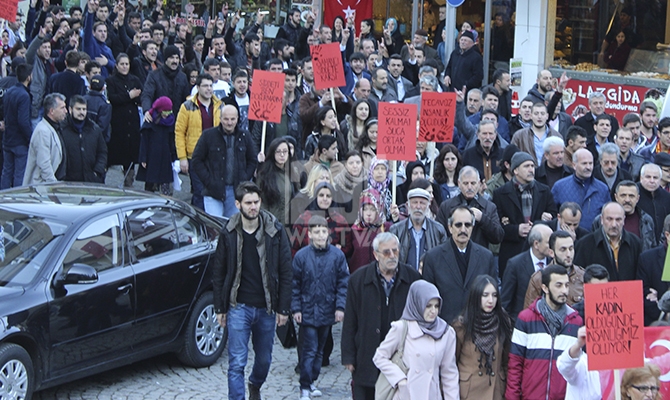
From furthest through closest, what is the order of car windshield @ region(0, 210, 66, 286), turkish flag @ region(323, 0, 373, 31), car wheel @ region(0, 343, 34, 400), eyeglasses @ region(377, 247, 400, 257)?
1. turkish flag @ region(323, 0, 373, 31)
2. car windshield @ region(0, 210, 66, 286)
3. eyeglasses @ region(377, 247, 400, 257)
4. car wheel @ region(0, 343, 34, 400)

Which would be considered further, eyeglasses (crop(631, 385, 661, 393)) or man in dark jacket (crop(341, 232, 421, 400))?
man in dark jacket (crop(341, 232, 421, 400))

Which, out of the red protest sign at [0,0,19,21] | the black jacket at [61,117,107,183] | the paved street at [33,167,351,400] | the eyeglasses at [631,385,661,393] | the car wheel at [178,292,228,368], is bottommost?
the paved street at [33,167,351,400]

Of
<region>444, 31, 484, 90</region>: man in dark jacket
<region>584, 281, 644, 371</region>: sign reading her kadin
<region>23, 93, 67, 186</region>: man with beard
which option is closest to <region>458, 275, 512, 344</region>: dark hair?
<region>584, 281, 644, 371</region>: sign reading her kadin

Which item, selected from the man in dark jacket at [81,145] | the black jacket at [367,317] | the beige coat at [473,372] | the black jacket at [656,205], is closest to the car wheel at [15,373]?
the black jacket at [367,317]

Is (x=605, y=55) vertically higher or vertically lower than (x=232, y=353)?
higher

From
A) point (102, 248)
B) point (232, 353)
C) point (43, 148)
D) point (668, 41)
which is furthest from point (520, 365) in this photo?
point (668, 41)

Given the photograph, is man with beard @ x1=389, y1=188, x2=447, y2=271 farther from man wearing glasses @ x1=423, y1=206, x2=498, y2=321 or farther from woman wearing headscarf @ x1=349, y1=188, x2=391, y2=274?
man wearing glasses @ x1=423, y1=206, x2=498, y2=321

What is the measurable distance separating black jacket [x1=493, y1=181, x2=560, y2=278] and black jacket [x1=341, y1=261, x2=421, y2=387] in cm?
246

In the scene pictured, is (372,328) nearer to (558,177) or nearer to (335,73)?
(558,177)

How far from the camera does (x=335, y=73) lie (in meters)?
13.2

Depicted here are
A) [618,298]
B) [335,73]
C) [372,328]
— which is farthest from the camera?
[335,73]

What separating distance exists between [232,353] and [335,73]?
18.4 feet

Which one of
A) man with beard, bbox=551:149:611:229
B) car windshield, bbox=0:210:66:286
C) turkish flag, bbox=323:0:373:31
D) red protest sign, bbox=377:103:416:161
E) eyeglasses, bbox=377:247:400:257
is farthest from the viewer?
turkish flag, bbox=323:0:373:31

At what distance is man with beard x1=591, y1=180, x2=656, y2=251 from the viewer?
970 centimetres
